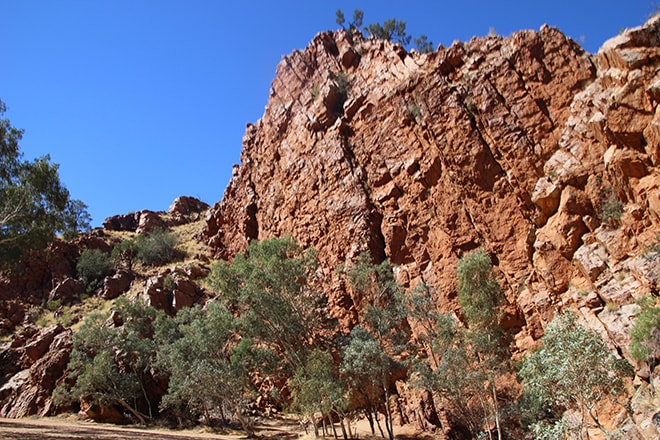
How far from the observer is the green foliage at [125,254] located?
65562 millimetres

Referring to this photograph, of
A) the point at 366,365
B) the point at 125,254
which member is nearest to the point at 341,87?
the point at 366,365

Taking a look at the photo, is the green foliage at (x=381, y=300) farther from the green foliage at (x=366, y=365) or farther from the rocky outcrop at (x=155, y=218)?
the rocky outcrop at (x=155, y=218)

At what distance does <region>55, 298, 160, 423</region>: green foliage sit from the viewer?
36.0m

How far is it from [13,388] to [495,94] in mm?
49604

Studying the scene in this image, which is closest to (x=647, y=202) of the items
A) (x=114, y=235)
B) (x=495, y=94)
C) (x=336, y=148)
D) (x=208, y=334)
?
(x=495, y=94)

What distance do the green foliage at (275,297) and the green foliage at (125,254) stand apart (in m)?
37.7

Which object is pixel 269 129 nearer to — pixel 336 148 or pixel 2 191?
pixel 336 148

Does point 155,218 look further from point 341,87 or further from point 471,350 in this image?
point 471,350

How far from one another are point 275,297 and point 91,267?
1607 inches

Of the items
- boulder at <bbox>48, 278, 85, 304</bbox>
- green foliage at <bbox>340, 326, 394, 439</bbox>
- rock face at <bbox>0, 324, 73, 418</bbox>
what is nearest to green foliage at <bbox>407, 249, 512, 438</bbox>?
green foliage at <bbox>340, 326, 394, 439</bbox>

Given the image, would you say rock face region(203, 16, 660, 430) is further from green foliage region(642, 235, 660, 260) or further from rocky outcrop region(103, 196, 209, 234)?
rocky outcrop region(103, 196, 209, 234)

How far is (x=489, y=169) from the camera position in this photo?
33.3m

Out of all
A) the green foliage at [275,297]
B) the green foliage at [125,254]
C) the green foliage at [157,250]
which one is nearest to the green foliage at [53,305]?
the green foliage at [125,254]

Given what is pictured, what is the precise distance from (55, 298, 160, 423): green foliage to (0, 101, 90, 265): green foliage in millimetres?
13927
